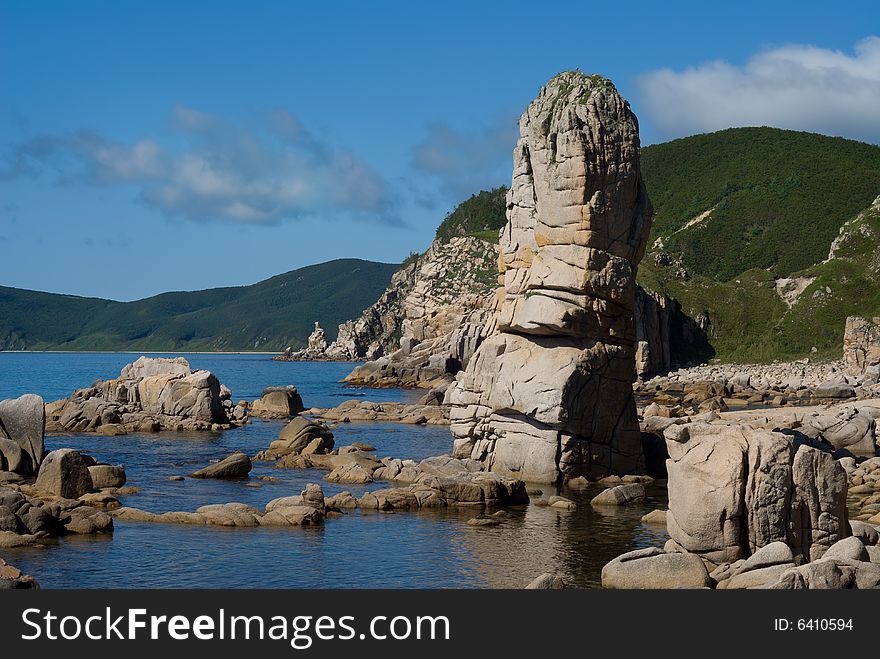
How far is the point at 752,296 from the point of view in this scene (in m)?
142

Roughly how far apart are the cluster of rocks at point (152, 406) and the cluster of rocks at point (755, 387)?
30.4m

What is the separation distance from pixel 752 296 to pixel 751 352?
1565cm

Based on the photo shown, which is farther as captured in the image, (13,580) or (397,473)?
(397,473)

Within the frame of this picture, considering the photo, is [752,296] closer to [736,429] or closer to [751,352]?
[751,352]

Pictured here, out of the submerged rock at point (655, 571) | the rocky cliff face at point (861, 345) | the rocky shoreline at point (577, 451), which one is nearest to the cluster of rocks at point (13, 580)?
the rocky shoreline at point (577, 451)

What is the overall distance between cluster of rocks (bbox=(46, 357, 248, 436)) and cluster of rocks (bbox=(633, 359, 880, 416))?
99.8 feet

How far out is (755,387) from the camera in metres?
92.0

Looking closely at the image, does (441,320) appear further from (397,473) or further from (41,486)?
(41,486)

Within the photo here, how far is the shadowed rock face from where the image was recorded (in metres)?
39.0

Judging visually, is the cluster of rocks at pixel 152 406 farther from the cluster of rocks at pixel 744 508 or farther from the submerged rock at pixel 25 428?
the cluster of rocks at pixel 744 508

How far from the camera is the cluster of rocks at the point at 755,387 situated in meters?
80.1

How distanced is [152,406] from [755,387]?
54880 millimetres

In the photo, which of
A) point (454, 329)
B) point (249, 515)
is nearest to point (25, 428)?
point (249, 515)
